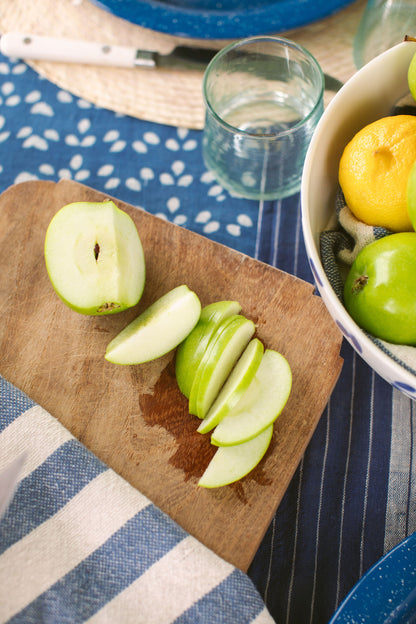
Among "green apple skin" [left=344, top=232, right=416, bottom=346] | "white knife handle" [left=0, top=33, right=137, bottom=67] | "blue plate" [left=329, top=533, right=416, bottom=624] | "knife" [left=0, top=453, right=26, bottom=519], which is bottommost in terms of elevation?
"knife" [left=0, top=453, right=26, bottom=519]

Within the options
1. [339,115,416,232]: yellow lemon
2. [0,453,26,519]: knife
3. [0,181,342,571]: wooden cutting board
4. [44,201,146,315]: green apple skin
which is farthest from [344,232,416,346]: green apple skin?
[0,453,26,519]: knife

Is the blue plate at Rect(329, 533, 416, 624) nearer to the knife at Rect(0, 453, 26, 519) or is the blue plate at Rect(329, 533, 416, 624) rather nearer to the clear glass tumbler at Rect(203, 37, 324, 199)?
the knife at Rect(0, 453, 26, 519)

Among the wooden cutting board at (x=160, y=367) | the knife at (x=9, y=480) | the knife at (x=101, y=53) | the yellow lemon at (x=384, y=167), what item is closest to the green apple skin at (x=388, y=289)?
the yellow lemon at (x=384, y=167)

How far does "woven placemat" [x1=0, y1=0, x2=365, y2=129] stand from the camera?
836mm

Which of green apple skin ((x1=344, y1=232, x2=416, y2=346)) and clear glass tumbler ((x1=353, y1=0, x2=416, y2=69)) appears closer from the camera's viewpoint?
green apple skin ((x1=344, y1=232, x2=416, y2=346))

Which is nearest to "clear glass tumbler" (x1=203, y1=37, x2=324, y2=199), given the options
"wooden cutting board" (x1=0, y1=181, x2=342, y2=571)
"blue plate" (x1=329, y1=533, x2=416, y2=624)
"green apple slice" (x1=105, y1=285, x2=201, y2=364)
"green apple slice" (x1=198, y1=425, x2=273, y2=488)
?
"wooden cutting board" (x1=0, y1=181, x2=342, y2=571)

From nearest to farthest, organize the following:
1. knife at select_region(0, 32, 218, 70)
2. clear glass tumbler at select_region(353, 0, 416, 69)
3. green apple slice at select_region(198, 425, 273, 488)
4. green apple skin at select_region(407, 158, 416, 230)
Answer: green apple skin at select_region(407, 158, 416, 230) → green apple slice at select_region(198, 425, 273, 488) → clear glass tumbler at select_region(353, 0, 416, 69) → knife at select_region(0, 32, 218, 70)

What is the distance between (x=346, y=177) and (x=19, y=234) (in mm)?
434

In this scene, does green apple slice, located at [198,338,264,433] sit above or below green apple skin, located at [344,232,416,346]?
below

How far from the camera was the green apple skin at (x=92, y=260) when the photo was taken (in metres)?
0.60

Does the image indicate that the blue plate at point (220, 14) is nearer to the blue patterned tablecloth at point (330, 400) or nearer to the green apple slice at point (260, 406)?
the blue patterned tablecloth at point (330, 400)

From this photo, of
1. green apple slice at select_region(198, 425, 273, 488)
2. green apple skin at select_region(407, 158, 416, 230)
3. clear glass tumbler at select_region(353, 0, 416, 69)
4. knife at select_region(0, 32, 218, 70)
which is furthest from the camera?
knife at select_region(0, 32, 218, 70)

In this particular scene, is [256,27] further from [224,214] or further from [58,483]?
[58,483]

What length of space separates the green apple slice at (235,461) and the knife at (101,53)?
0.58m
